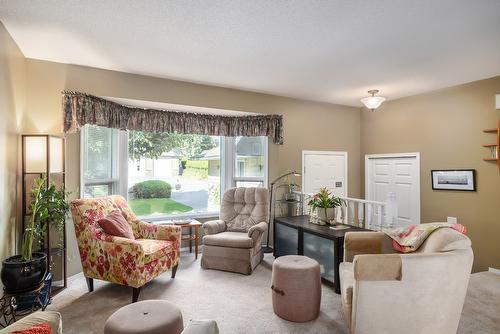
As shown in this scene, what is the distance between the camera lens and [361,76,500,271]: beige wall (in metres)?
3.79

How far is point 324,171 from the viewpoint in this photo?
524 centimetres

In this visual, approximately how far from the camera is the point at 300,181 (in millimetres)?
4969

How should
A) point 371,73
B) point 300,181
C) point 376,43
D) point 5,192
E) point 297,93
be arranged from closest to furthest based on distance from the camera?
point 5,192 < point 376,43 < point 371,73 < point 297,93 < point 300,181

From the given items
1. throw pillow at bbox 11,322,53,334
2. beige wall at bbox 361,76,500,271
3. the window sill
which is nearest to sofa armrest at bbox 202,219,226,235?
the window sill

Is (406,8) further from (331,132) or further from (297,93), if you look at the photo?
(331,132)

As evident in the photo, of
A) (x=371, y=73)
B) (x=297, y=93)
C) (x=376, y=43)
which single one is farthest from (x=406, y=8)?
(x=297, y=93)

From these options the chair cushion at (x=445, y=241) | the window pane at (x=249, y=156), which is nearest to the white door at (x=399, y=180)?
the window pane at (x=249, y=156)

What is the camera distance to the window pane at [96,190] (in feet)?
12.3

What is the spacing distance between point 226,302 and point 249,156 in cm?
263

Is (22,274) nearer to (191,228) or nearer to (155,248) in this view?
(155,248)

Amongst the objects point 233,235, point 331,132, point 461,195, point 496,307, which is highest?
point 331,132

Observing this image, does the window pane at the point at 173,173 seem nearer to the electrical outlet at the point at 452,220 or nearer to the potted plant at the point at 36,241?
the potted plant at the point at 36,241

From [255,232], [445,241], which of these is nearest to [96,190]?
[255,232]

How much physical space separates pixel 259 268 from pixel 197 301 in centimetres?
112
